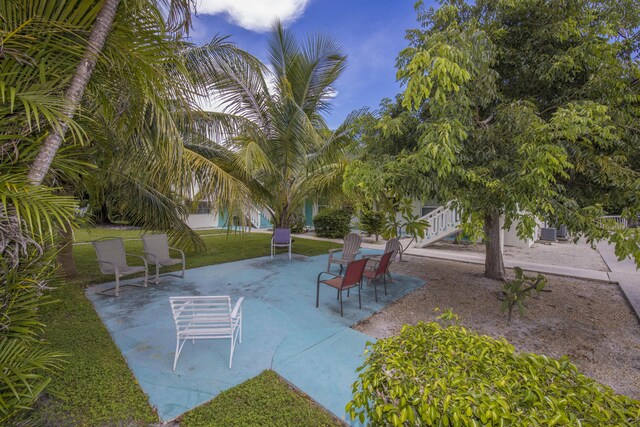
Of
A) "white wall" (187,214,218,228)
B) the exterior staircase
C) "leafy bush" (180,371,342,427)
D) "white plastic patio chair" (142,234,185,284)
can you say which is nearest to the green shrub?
"leafy bush" (180,371,342,427)

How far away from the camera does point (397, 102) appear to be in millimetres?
5742

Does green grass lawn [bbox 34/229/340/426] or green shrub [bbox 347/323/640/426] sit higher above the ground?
green shrub [bbox 347/323/640/426]

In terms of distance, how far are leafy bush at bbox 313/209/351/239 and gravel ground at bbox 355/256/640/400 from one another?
27.9ft

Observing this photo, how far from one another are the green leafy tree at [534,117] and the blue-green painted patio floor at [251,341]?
2.55 meters

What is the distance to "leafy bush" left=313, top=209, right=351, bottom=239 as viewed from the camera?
15648mm

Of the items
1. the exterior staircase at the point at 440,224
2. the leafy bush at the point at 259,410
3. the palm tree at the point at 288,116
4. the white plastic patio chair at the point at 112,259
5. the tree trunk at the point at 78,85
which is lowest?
the leafy bush at the point at 259,410

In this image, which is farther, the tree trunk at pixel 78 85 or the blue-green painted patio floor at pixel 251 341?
the blue-green painted patio floor at pixel 251 341

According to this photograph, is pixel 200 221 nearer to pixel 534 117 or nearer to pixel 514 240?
pixel 514 240

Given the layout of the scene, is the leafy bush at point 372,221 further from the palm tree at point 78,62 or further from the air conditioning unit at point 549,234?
the palm tree at point 78,62

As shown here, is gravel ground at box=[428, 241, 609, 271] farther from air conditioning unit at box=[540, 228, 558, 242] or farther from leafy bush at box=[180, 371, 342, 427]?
leafy bush at box=[180, 371, 342, 427]

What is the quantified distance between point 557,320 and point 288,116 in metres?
7.73

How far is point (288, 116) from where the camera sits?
800 centimetres

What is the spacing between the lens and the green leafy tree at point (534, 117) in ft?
10.1

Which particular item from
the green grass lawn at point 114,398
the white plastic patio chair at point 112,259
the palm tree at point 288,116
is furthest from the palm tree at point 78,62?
the palm tree at point 288,116
